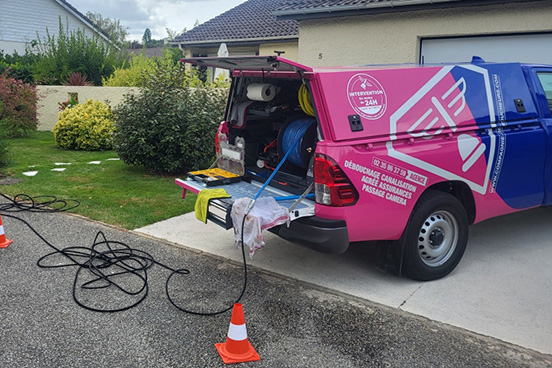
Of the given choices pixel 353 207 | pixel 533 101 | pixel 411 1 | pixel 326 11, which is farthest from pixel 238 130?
pixel 326 11

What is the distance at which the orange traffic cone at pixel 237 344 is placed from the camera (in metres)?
3.57

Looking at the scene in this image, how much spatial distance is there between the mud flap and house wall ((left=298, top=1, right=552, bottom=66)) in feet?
20.0

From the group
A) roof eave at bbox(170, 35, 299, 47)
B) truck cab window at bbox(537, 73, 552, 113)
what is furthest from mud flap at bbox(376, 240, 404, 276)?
roof eave at bbox(170, 35, 299, 47)

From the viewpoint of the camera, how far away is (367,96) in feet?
14.6

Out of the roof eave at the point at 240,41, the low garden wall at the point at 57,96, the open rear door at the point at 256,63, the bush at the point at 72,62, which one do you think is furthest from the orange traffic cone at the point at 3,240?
the bush at the point at 72,62

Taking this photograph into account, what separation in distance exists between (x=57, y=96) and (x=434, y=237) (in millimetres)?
14832

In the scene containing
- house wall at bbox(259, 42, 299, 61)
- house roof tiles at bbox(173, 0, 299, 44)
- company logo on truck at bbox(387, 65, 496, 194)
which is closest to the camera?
company logo on truck at bbox(387, 65, 496, 194)

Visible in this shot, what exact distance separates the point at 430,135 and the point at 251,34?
15793 mm

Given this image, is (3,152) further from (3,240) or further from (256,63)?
(256,63)

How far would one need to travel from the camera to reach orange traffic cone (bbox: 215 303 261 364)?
11.7 ft

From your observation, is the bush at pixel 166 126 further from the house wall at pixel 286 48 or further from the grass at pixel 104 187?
the house wall at pixel 286 48

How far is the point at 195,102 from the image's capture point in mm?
9367

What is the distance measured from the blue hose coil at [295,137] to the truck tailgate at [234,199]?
341 mm

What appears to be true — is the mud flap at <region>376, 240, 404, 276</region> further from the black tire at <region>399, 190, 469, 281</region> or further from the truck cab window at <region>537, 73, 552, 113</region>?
the truck cab window at <region>537, 73, 552, 113</region>
